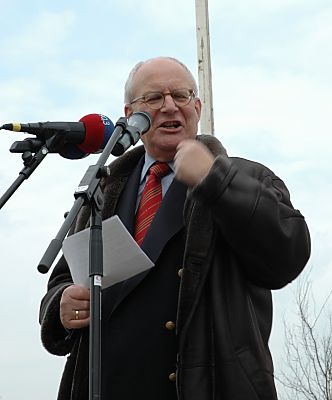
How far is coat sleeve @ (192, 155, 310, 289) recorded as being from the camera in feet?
8.52

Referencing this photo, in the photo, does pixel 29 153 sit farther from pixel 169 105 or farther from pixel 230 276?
pixel 230 276

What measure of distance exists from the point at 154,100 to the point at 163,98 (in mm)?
37

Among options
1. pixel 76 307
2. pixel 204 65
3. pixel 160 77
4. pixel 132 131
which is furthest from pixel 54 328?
pixel 204 65

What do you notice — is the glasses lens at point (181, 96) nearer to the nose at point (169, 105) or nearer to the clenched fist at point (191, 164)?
the nose at point (169, 105)

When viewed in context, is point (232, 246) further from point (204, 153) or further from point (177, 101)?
point (177, 101)

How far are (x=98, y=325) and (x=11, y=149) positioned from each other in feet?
2.51

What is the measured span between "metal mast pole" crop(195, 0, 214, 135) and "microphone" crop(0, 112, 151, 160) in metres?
3.50

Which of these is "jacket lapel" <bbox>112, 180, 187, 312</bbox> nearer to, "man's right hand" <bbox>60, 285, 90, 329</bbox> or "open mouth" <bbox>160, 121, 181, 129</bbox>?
"man's right hand" <bbox>60, 285, 90, 329</bbox>

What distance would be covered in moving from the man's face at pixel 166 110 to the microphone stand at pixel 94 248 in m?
0.58

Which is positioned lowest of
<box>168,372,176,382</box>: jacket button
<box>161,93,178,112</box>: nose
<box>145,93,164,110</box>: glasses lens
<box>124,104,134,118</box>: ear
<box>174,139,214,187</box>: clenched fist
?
<box>168,372,176,382</box>: jacket button

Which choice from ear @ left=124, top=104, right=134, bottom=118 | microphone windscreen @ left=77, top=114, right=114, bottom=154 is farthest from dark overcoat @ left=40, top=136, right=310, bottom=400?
ear @ left=124, top=104, right=134, bottom=118

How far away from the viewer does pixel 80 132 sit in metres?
2.87

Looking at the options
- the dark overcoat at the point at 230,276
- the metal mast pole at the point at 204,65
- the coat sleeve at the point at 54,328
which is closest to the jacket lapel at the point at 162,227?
the dark overcoat at the point at 230,276

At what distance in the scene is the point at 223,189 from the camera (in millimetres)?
2590
